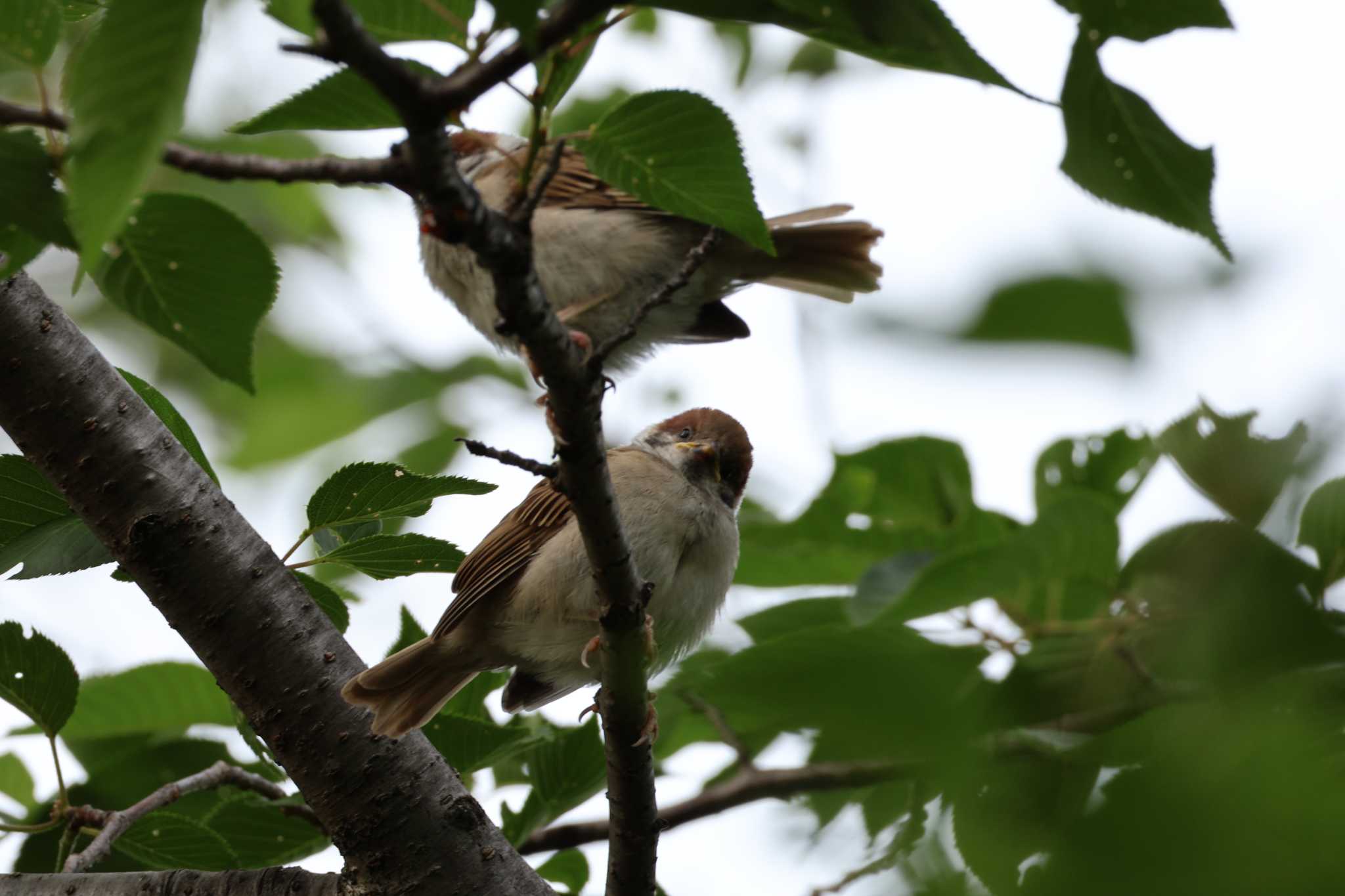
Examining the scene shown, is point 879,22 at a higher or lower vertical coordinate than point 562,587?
lower

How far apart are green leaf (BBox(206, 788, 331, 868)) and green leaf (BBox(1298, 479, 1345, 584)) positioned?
2.72 m

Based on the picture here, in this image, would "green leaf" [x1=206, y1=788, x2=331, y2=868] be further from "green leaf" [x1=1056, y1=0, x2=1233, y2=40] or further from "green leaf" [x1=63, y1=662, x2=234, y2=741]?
"green leaf" [x1=1056, y1=0, x2=1233, y2=40]

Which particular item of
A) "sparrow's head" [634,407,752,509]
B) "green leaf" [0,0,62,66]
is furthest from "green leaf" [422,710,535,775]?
"green leaf" [0,0,62,66]

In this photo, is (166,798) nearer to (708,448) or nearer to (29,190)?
(708,448)

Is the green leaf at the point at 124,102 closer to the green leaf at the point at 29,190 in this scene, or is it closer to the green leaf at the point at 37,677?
the green leaf at the point at 29,190

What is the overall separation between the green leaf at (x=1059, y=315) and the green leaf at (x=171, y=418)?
260 centimetres

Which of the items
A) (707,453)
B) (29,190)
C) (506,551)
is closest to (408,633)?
(506,551)

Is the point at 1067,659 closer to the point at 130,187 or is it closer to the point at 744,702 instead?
the point at 744,702

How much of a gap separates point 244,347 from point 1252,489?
128 cm

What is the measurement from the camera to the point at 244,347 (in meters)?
1.73

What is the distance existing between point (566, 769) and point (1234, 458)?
2.62m

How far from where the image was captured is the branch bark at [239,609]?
9.00 feet

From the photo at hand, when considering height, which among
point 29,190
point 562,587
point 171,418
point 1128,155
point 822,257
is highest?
point 822,257

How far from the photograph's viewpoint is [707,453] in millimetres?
4719
